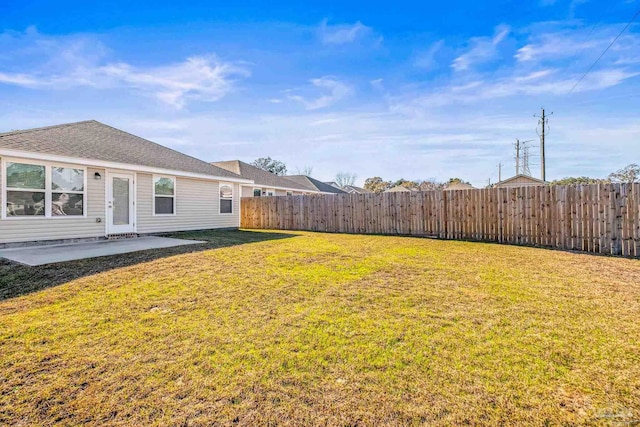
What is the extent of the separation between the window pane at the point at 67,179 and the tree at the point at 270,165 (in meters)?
35.2

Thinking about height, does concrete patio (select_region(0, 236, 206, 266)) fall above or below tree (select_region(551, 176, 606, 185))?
below

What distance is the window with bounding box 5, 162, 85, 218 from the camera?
24.6ft

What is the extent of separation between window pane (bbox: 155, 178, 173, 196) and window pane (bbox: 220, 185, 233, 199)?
9.09 ft

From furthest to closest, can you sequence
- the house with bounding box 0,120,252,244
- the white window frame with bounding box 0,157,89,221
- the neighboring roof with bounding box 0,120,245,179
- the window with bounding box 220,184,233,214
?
1. the window with bounding box 220,184,233,214
2. the neighboring roof with bounding box 0,120,245,179
3. the house with bounding box 0,120,252,244
4. the white window frame with bounding box 0,157,89,221

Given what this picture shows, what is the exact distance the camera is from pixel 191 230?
12.3 metres

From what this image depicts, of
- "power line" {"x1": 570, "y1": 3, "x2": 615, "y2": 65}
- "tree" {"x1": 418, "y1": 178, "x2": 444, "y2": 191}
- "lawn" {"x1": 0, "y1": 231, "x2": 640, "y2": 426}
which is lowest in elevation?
"lawn" {"x1": 0, "y1": 231, "x2": 640, "y2": 426}

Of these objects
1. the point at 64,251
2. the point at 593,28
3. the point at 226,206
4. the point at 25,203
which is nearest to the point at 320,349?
the point at 64,251

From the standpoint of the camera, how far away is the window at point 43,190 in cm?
749

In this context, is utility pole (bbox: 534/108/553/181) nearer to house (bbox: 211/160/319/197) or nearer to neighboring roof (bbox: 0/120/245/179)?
house (bbox: 211/160/319/197)

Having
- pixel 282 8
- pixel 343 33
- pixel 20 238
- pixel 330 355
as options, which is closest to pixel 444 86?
pixel 343 33

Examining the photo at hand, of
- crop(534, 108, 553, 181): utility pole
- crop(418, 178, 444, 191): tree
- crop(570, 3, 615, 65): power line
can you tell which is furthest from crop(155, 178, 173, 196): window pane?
crop(418, 178, 444, 191): tree

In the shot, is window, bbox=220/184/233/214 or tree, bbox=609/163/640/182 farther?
tree, bbox=609/163/640/182

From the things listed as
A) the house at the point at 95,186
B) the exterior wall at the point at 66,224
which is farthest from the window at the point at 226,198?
the exterior wall at the point at 66,224

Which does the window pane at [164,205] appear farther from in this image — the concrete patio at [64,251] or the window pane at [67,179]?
the concrete patio at [64,251]
